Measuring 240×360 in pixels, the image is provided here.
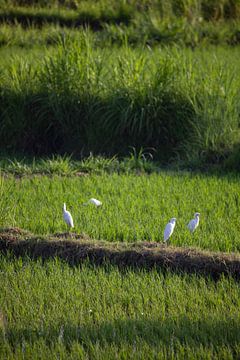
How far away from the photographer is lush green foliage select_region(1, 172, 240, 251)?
6.43 meters

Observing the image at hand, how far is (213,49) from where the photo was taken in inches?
544

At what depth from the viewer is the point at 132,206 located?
23.6 ft

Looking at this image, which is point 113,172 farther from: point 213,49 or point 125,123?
point 213,49

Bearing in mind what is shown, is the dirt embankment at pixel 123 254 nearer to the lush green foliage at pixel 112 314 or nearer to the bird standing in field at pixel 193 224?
the lush green foliage at pixel 112 314

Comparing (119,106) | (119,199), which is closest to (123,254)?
(119,199)

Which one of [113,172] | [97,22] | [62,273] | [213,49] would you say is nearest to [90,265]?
[62,273]

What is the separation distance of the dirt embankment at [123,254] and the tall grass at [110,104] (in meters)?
3.48

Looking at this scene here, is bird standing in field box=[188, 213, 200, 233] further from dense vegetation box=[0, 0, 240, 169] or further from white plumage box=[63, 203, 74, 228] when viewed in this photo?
dense vegetation box=[0, 0, 240, 169]

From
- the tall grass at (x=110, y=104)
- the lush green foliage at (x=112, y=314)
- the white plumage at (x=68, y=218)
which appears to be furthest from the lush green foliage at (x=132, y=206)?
the tall grass at (x=110, y=104)

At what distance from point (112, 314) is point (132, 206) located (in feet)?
7.71

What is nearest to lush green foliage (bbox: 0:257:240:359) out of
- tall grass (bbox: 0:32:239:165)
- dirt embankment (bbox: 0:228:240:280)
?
dirt embankment (bbox: 0:228:240:280)

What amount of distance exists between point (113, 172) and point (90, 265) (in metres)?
3.06

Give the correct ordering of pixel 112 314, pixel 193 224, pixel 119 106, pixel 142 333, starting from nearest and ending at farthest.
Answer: pixel 142 333 < pixel 112 314 < pixel 193 224 < pixel 119 106

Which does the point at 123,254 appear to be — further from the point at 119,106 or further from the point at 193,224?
the point at 119,106
